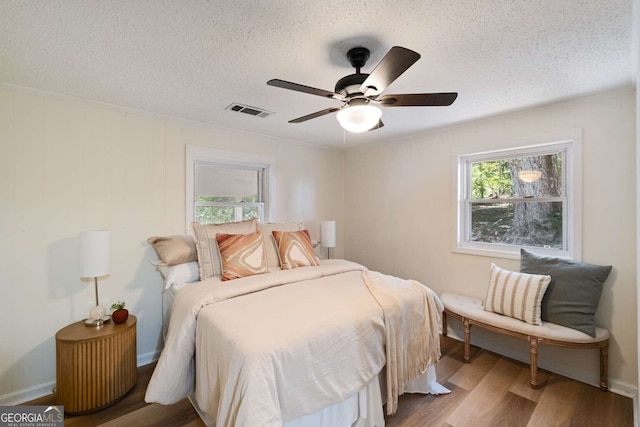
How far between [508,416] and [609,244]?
1.55 meters

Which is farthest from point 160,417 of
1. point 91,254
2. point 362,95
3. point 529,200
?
point 529,200

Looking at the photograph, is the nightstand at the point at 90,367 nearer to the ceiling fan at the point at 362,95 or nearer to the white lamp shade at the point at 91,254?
the white lamp shade at the point at 91,254

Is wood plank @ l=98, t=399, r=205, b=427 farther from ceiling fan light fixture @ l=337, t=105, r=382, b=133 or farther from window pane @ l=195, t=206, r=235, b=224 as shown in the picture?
ceiling fan light fixture @ l=337, t=105, r=382, b=133

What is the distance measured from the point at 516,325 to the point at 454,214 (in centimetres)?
122

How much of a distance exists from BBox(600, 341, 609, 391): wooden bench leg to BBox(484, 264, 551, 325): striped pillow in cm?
43

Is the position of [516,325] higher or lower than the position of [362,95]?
lower

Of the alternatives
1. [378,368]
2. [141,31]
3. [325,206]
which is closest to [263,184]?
[325,206]

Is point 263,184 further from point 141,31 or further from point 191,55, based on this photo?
point 141,31

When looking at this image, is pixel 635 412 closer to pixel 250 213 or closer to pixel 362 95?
pixel 362 95

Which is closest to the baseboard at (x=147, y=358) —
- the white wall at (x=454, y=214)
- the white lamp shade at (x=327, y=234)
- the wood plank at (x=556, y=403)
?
the white lamp shade at (x=327, y=234)

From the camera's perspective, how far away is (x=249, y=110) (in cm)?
264

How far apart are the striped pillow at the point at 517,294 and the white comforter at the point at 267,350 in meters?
1.31

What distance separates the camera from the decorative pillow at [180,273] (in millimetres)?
2330

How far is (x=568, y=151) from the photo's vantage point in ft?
8.09
